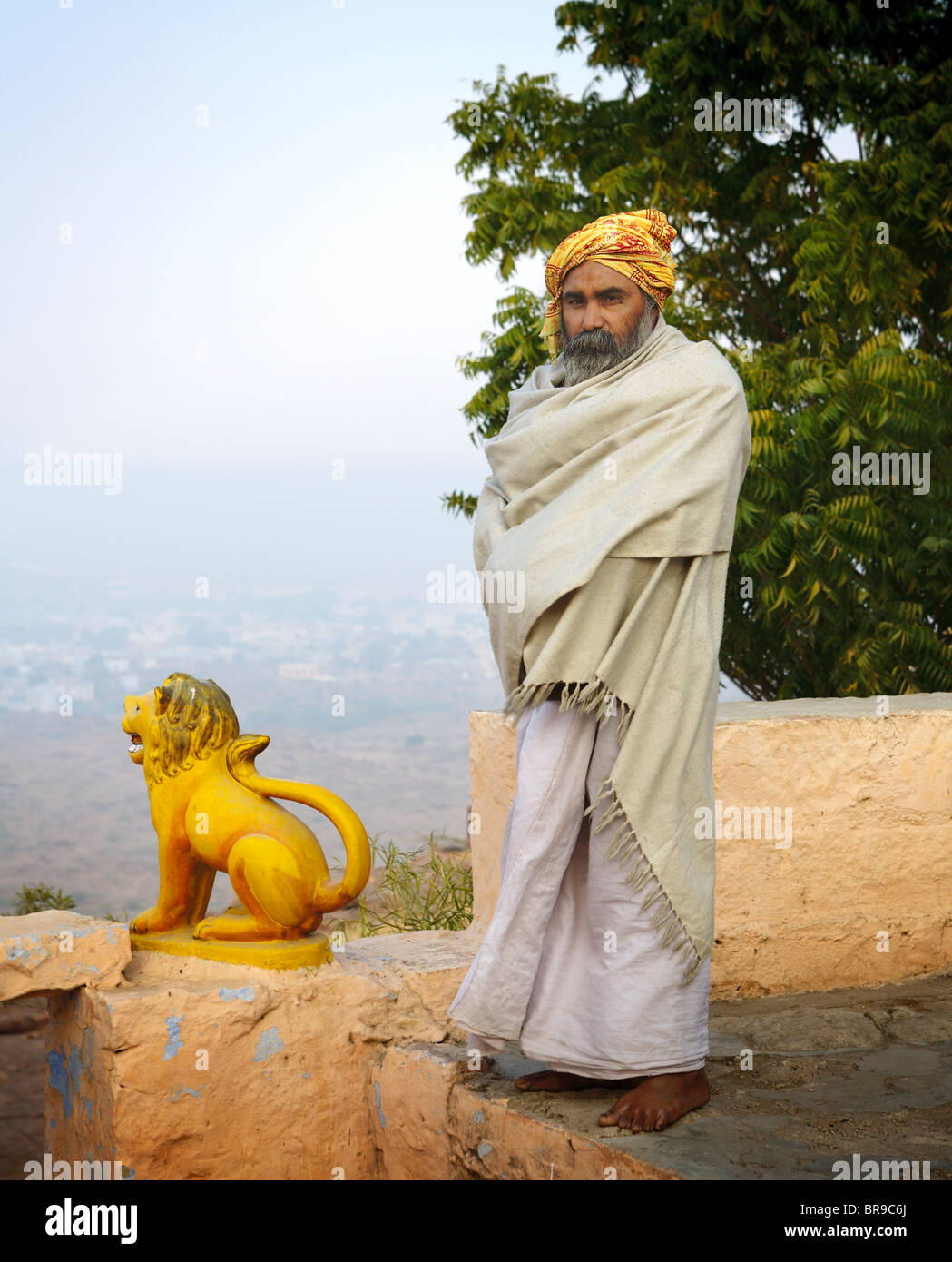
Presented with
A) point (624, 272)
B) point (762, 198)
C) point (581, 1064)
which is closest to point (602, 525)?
point (624, 272)

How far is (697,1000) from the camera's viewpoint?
8.85ft

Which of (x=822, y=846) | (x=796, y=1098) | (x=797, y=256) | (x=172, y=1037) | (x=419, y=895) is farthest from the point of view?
(x=797, y=256)

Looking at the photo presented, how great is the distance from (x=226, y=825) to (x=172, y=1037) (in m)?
0.54

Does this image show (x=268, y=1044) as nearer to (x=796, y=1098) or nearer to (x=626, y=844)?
(x=626, y=844)

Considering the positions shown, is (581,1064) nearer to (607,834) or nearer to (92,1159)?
(607,834)

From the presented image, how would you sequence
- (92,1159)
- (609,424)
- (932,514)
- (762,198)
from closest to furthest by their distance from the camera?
1. (609,424)
2. (92,1159)
3. (932,514)
4. (762,198)

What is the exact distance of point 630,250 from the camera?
110 inches

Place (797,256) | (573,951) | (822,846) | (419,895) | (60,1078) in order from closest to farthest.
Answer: (573,951), (60,1078), (822,846), (419,895), (797,256)

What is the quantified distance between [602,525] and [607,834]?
685 mm

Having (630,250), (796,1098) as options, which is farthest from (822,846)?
(630,250)

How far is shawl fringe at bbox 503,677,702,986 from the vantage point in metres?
2.64

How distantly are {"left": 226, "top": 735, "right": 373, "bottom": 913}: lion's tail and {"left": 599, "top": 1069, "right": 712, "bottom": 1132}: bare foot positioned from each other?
0.84 metres

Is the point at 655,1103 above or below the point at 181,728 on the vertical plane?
below
